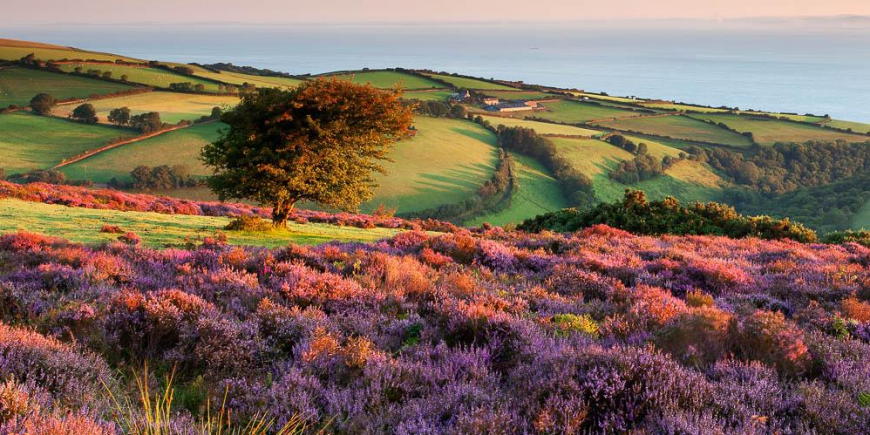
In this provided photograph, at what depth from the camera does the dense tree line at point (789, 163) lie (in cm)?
11019

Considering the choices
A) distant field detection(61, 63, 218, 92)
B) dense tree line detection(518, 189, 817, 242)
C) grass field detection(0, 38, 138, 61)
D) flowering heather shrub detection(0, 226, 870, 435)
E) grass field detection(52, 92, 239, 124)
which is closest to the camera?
flowering heather shrub detection(0, 226, 870, 435)

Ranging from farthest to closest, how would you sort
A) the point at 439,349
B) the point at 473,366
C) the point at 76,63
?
the point at 76,63 < the point at 439,349 < the point at 473,366

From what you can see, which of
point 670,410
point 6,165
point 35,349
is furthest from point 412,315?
A: point 6,165

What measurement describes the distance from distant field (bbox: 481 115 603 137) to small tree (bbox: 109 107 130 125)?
7257 cm

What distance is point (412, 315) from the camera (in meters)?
8.20

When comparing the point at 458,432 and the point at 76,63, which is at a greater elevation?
the point at 76,63

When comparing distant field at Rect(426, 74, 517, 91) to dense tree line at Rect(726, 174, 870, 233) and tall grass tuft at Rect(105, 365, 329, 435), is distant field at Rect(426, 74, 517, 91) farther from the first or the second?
tall grass tuft at Rect(105, 365, 329, 435)

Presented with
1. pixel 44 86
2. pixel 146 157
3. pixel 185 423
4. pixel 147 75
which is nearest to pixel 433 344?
pixel 185 423

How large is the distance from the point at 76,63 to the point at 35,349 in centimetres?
12102

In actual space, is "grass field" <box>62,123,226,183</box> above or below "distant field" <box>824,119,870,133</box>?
below

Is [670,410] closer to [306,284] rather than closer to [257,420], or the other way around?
[257,420]

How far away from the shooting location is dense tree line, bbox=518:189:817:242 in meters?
25.5

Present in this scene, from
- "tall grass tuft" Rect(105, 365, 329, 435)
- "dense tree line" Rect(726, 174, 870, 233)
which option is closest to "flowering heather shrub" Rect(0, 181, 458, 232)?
"tall grass tuft" Rect(105, 365, 329, 435)

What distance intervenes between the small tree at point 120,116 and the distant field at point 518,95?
91.1 m
